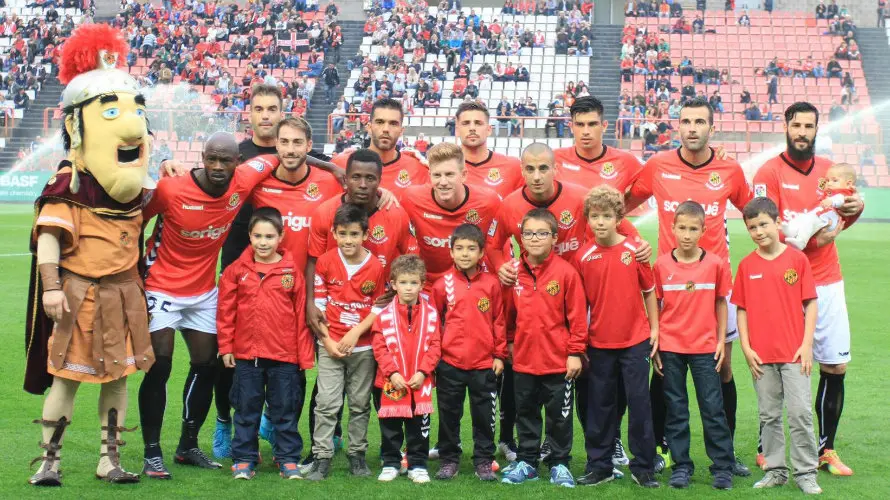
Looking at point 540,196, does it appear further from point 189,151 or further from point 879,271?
point 189,151

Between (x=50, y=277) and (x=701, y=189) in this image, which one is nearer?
(x=50, y=277)

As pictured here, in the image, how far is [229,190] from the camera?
21.4 ft

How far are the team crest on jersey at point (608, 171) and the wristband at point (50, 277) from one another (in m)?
3.56

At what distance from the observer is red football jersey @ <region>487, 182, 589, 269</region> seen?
21.5ft

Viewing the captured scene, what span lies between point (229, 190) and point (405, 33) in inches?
1367

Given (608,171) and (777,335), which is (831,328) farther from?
(608,171)

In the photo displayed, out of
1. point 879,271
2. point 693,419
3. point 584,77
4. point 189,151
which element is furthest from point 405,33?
point 693,419

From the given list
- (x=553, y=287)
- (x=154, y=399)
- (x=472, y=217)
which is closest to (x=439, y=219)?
(x=472, y=217)

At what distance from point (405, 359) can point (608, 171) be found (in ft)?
6.37

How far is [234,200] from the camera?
659 cm

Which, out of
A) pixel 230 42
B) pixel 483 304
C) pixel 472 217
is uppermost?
pixel 230 42

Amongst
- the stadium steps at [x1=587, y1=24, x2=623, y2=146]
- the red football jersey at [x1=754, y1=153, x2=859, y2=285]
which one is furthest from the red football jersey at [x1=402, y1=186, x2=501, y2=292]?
the stadium steps at [x1=587, y1=24, x2=623, y2=146]

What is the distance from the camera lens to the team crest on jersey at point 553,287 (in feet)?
20.6

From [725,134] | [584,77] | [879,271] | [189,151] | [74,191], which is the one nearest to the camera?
[74,191]
